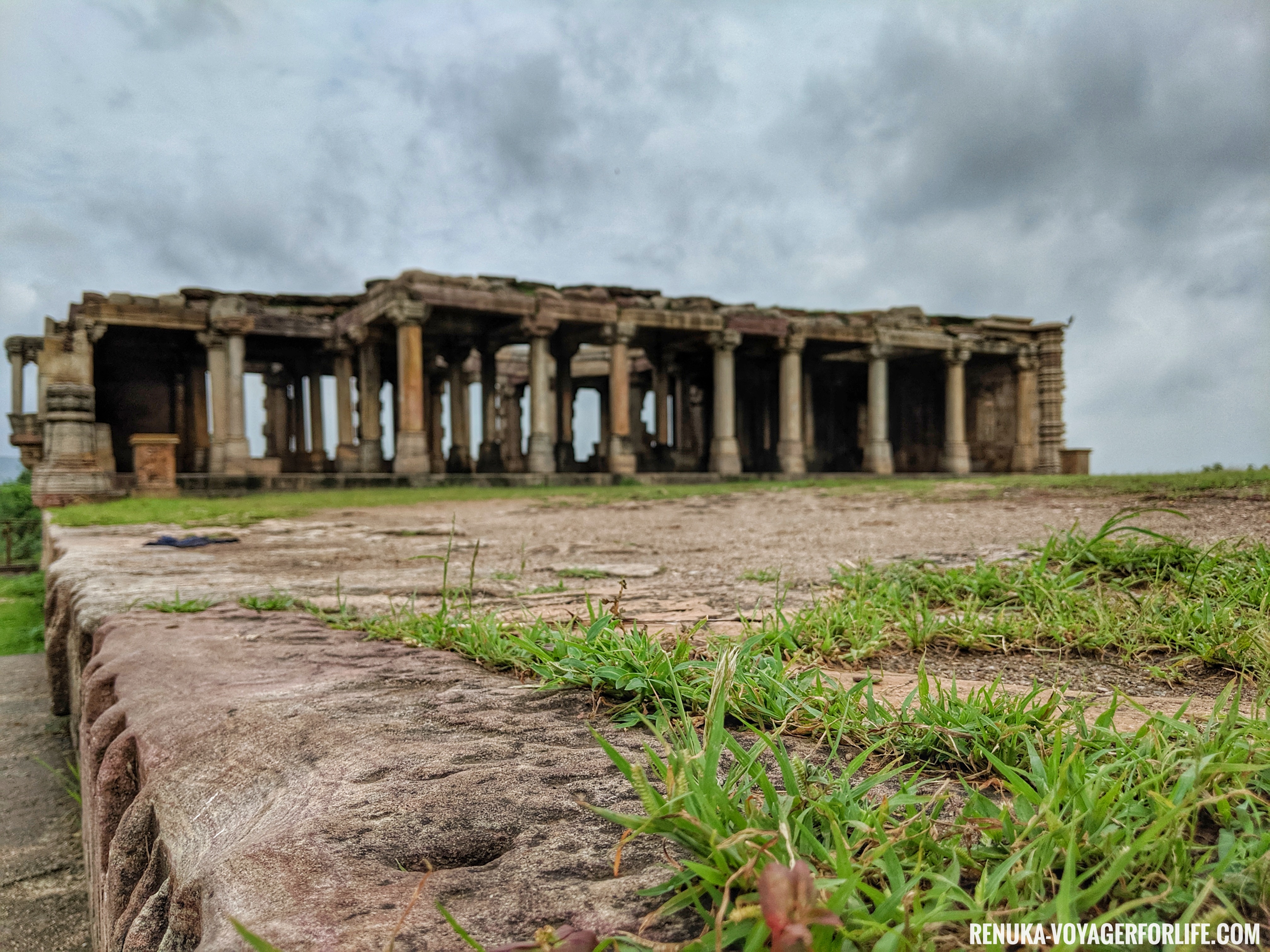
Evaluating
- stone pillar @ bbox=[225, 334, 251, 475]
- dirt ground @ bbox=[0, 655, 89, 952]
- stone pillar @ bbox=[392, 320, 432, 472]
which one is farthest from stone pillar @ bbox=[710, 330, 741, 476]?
dirt ground @ bbox=[0, 655, 89, 952]

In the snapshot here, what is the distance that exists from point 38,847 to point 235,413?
1810 cm

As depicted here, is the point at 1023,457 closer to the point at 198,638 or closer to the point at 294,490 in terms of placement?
the point at 294,490

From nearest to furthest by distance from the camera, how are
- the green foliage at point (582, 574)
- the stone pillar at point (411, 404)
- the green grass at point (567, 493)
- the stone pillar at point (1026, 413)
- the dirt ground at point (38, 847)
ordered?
the dirt ground at point (38, 847) → the green foliage at point (582, 574) → the green grass at point (567, 493) → the stone pillar at point (411, 404) → the stone pillar at point (1026, 413)

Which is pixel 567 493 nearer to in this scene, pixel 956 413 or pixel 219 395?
pixel 219 395

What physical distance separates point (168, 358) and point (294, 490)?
35.3 feet

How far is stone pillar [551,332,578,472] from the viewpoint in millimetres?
22094

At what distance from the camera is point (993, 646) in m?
2.07

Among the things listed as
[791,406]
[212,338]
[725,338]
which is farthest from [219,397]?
[791,406]

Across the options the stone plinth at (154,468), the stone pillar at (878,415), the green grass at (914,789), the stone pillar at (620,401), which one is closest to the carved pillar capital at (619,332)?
the stone pillar at (620,401)

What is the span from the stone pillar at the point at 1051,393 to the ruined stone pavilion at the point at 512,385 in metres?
0.06

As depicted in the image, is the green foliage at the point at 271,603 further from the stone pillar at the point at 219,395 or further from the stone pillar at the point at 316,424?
the stone pillar at the point at 316,424

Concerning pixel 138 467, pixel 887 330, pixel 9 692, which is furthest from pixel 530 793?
pixel 887 330

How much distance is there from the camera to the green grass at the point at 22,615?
6410mm

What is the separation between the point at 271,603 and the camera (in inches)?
111
